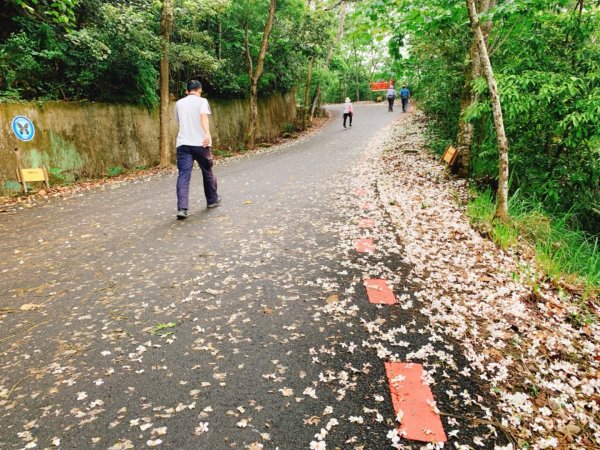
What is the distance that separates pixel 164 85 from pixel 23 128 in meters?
4.46

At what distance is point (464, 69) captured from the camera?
951 cm

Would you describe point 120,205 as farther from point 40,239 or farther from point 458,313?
point 458,313

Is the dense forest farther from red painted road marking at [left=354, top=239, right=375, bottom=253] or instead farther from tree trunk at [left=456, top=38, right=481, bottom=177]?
red painted road marking at [left=354, top=239, right=375, bottom=253]

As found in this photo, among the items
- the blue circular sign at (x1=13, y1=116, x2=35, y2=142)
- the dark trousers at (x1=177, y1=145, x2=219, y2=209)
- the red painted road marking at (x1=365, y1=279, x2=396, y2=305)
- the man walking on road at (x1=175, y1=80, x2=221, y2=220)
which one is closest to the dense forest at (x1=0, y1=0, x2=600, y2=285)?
the blue circular sign at (x1=13, y1=116, x2=35, y2=142)

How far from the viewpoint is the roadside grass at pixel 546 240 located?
4.38 m

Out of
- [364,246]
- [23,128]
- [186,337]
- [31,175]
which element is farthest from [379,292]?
[23,128]

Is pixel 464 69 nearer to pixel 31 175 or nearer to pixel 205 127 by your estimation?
pixel 205 127

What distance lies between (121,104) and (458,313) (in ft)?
37.0

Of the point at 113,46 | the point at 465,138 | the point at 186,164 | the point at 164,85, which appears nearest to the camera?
the point at 186,164

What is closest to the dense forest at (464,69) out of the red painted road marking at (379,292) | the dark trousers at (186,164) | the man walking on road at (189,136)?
the red painted road marking at (379,292)

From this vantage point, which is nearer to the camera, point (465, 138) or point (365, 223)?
point (365, 223)

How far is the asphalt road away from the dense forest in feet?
11.1

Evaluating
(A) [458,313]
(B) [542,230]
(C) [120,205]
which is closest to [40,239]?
(C) [120,205]

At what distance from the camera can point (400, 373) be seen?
8.75 ft
